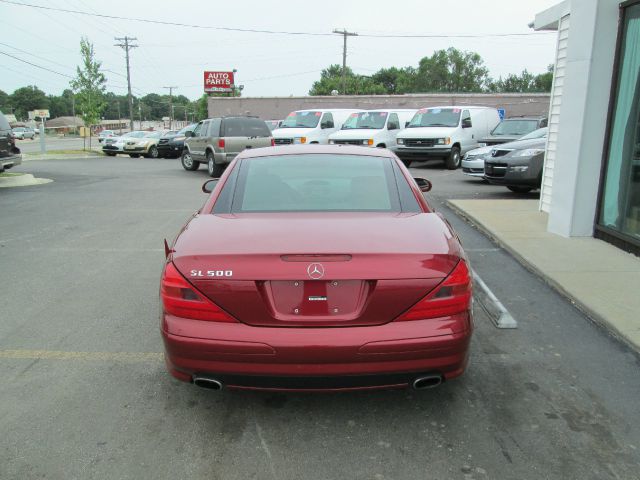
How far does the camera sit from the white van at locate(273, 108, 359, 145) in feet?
65.9

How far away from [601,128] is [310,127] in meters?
14.6

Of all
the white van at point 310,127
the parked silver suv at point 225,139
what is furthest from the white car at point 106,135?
the parked silver suv at point 225,139

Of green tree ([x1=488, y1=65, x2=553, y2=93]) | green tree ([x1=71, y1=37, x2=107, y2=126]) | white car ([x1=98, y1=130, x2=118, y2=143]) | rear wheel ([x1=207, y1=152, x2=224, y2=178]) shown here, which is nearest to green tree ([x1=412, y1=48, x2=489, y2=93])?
green tree ([x1=488, y1=65, x2=553, y2=93])

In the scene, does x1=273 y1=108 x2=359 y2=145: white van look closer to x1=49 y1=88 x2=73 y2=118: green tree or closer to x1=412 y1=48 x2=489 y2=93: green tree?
x1=412 y1=48 x2=489 y2=93: green tree

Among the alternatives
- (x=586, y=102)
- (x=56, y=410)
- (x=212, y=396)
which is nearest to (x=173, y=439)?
(x=212, y=396)

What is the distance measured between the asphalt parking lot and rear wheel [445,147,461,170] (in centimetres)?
1297

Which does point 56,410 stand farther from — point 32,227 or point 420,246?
point 32,227

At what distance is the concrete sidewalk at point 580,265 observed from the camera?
4.67m

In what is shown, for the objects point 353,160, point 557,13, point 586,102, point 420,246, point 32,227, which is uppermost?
point 557,13

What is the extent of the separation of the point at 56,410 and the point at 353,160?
2546mm

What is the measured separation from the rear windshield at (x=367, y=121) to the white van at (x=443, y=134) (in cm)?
132

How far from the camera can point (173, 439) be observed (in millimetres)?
2938

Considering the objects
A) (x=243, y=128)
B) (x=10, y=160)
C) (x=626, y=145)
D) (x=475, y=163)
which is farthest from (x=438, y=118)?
(x=10, y=160)

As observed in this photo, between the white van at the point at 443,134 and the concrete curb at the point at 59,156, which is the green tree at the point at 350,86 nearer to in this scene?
the concrete curb at the point at 59,156
